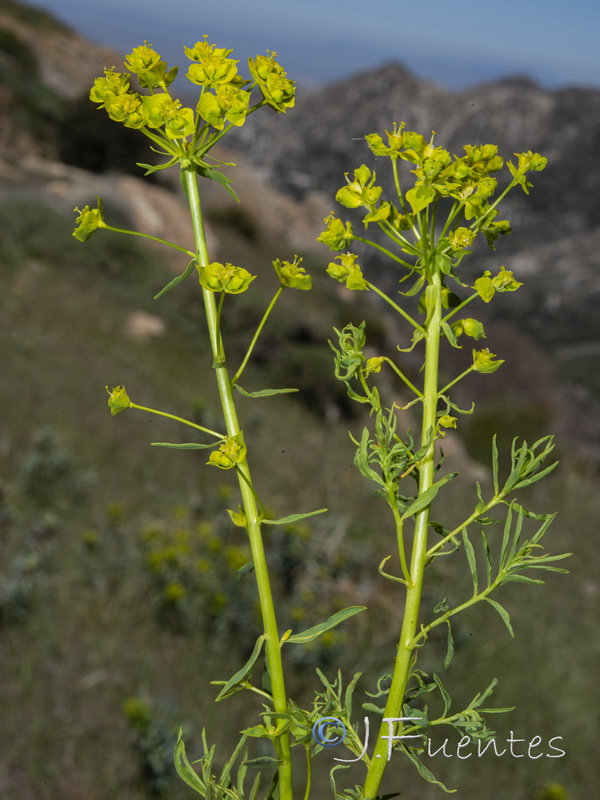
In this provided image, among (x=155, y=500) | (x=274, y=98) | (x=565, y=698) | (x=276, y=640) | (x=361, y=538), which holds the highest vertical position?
(x=274, y=98)

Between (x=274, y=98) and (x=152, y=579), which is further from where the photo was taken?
(x=152, y=579)

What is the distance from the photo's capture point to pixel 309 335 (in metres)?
16.5

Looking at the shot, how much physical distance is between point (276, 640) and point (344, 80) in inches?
3837

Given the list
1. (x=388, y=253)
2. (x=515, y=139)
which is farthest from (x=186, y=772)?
(x=515, y=139)

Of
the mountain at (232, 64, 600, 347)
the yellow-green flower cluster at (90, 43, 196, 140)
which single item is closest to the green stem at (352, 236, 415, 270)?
the yellow-green flower cluster at (90, 43, 196, 140)

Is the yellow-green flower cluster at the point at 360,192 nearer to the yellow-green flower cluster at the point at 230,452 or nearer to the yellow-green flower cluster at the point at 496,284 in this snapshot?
the yellow-green flower cluster at the point at 496,284

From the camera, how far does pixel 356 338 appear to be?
33.2 inches

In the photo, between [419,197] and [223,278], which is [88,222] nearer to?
[223,278]

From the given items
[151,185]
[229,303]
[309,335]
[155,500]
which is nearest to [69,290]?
[229,303]

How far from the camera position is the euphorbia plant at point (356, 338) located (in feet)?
2.50

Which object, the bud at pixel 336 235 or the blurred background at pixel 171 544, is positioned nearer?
the bud at pixel 336 235

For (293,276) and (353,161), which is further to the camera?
(353,161)

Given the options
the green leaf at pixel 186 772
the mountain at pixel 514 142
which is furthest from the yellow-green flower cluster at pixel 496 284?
the mountain at pixel 514 142

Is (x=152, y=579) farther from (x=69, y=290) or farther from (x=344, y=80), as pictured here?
(x=344, y=80)
